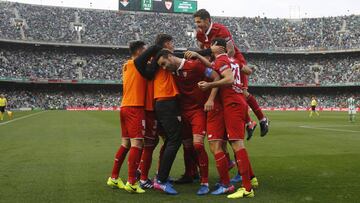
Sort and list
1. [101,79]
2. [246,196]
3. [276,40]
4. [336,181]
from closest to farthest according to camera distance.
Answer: [246,196]
[336,181]
[101,79]
[276,40]

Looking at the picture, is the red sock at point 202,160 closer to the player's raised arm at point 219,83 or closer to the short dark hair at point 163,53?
the player's raised arm at point 219,83

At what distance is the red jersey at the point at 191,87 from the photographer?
7020mm

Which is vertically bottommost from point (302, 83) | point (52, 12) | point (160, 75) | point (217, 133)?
point (302, 83)

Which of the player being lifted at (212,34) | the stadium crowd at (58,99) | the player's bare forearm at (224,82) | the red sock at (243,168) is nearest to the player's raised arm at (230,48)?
the player being lifted at (212,34)

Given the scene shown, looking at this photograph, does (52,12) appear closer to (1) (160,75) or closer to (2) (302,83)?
(2) (302,83)

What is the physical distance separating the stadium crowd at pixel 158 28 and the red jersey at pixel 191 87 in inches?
2210

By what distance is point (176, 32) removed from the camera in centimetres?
6900

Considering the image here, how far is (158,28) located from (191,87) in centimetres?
6305

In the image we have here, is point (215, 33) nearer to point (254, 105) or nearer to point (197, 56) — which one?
point (197, 56)

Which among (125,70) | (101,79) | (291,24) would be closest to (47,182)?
(125,70)

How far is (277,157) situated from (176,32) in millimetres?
59697

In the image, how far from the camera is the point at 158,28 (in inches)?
2717

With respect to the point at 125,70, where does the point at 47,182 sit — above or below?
below

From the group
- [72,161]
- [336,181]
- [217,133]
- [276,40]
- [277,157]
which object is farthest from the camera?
[276,40]
